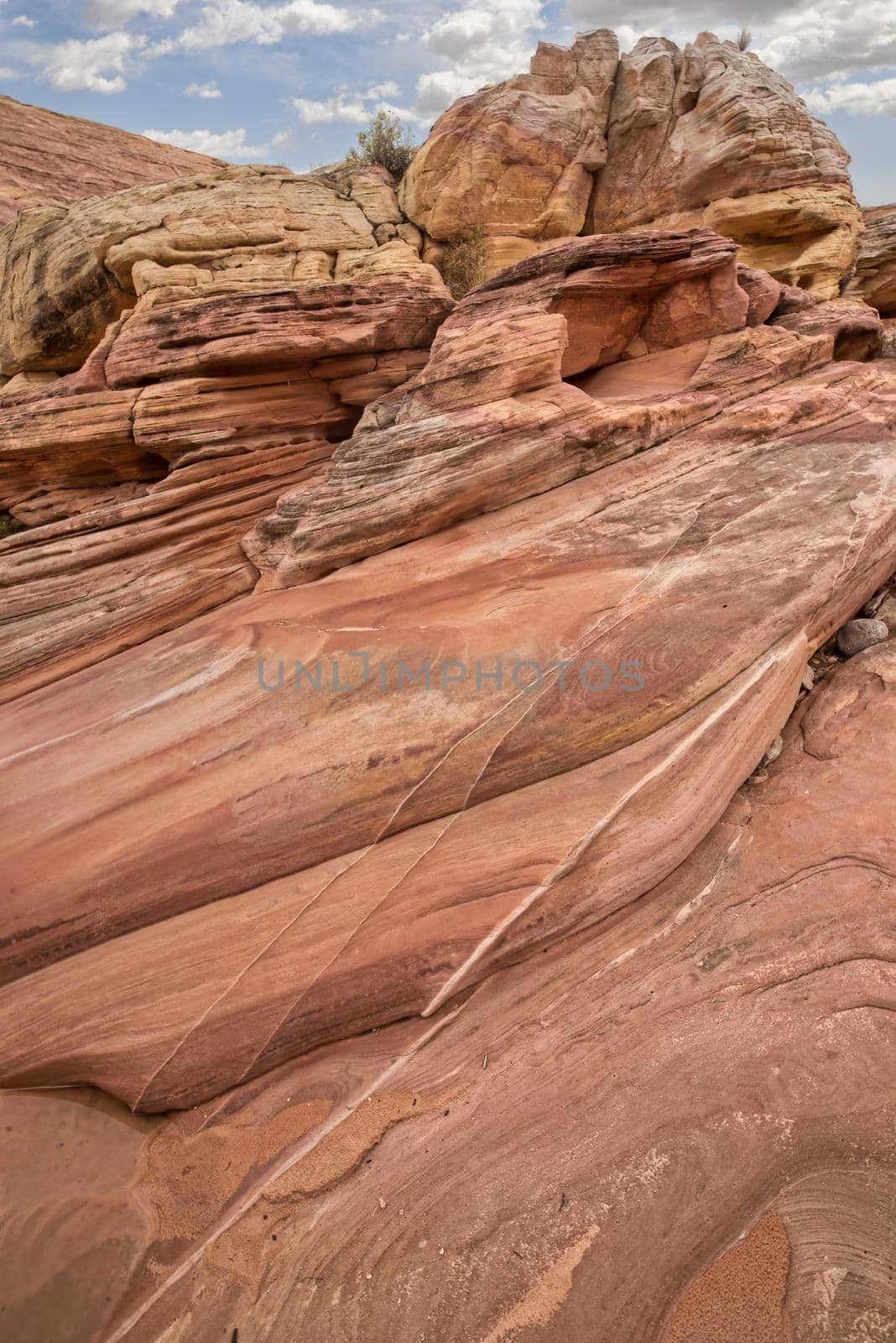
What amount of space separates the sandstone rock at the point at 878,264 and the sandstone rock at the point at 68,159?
15306mm

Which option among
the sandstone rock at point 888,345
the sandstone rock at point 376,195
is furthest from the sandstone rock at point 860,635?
the sandstone rock at point 376,195

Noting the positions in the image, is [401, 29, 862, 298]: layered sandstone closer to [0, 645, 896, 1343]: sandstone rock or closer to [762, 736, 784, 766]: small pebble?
[762, 736, 784, 766]: small pebble

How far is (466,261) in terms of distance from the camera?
1334 cm

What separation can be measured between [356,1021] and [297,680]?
9.83 feet

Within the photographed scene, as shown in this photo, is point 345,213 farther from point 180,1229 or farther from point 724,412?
point 180,1229

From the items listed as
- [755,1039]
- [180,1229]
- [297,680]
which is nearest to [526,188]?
[297,680]

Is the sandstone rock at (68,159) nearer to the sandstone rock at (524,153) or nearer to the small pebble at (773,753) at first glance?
the sandstone rock at (524,153)

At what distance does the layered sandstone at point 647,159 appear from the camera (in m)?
13.1

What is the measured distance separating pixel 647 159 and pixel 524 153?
2911 millimetres

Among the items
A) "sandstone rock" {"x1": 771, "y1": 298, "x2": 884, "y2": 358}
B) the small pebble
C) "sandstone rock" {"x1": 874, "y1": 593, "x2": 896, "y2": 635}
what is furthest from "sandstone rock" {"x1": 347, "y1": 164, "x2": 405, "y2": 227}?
the small pebble

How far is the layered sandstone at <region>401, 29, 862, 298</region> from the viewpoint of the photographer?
1311cm

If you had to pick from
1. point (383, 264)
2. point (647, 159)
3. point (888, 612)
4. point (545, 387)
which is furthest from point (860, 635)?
point (647, 159)

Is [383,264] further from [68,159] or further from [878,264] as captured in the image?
[878,264]

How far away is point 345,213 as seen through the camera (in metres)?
12.8
